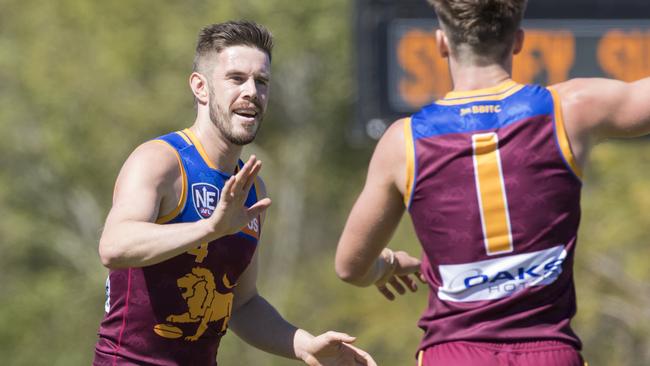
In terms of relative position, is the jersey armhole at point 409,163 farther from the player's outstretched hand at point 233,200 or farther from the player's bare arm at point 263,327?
the player's bare arm at point 263,327

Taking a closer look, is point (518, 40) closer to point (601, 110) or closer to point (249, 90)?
point (601, 110)

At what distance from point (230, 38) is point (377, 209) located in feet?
4.85

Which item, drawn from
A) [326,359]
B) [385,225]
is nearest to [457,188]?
[385,225]

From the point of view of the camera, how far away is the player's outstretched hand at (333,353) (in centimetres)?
494

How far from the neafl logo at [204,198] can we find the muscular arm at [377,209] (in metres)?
0.87

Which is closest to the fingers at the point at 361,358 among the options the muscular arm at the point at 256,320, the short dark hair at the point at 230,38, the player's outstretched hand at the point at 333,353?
the player's outstretched hand at the point at 333,353

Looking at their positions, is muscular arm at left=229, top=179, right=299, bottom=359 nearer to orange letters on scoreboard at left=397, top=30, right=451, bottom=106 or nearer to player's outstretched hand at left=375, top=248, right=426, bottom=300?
player's outstretched hand at left=375, top=248, right=426, bottom=300

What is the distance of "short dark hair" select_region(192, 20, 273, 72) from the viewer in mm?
5371

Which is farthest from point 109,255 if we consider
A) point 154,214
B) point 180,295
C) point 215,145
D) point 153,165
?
point 215,145

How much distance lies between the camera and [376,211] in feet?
13.6

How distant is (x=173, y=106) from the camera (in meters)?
29.2

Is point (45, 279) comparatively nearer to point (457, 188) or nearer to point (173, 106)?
point (173, 106)

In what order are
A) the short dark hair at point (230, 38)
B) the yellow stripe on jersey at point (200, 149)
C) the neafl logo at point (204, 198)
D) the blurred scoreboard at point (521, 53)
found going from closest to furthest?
the neafl logo at point (204, 198) < the yellow stripe on jersey at point (200, 149) < the short dark hair at point (230, 38) < the blurred scoreboard at point (521, 53)

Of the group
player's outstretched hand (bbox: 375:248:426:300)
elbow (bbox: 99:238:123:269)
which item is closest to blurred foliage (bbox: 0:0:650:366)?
player's outstretched hand (bbox: 375:248:426:300)
